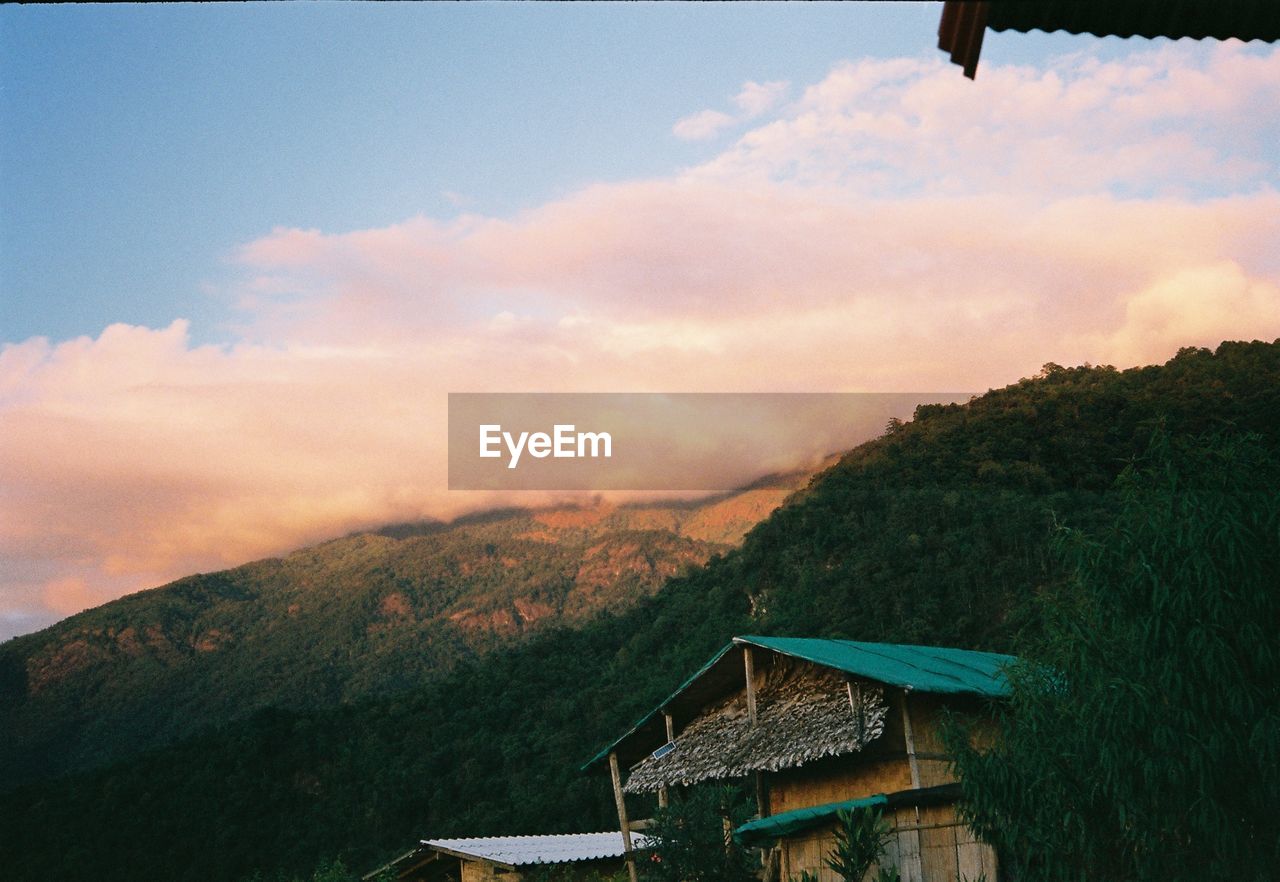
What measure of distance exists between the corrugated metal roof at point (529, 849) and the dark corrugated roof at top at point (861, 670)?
217 cm

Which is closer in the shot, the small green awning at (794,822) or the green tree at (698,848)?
the small green awning at (794,822)

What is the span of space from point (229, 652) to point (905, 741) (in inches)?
3235

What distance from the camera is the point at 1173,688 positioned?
1064 cm

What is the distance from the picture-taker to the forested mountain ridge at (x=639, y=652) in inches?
1614

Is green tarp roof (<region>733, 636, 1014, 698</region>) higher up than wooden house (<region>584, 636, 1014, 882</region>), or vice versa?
green tarp roof (<region>733, 636, 1014, 698</region>)

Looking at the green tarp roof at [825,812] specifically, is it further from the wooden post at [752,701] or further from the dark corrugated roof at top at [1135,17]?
the dark corrugated roof at top at [1135,17]

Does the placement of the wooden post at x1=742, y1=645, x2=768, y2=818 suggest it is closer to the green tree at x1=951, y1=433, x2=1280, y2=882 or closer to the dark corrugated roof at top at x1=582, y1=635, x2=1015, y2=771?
the dark corrugated roof at top at x1=582, y1=635, x2=1015, y2=771

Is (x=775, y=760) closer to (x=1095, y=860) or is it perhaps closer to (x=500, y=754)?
(x=1095, y=860)

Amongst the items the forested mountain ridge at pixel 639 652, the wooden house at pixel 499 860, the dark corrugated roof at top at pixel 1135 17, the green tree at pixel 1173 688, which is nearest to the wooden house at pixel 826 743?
the green tree at pixel 1173 688

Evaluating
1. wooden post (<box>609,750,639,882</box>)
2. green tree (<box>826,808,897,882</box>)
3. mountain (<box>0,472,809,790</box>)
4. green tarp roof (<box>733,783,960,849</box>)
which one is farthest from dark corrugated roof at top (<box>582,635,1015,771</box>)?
mountain (<box>0,472,809,790</box>)

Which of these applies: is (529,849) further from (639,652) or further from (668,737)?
(639,652)

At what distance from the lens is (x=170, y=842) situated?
4431 centimetres

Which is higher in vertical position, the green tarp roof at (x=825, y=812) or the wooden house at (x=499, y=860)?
the green tarp roof at (x=825, y=812)

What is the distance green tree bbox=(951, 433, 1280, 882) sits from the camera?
417 inches
